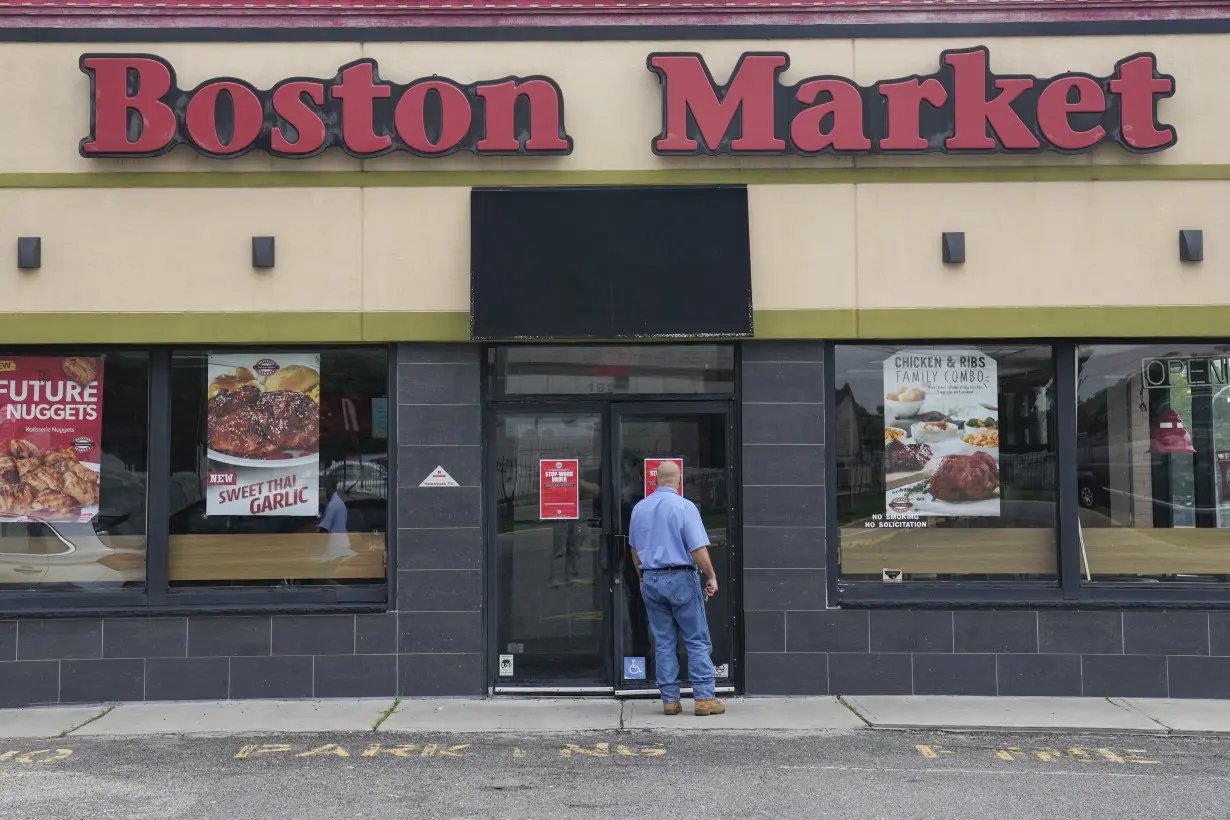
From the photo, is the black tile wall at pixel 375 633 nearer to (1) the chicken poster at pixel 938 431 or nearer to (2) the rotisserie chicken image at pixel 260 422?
(2) the rotisserie chicken image at pixel 260 422

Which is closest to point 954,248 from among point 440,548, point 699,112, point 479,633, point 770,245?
point 770,245

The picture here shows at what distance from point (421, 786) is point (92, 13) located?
6.48m

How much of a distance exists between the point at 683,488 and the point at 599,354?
1244 mm

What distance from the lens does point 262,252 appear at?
29.2ft

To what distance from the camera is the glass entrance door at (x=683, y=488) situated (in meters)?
8.94

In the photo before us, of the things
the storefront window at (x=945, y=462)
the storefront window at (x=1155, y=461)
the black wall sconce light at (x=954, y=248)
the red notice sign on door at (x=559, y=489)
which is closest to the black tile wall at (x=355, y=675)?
the red notice sign on door at (x=559, y=489)

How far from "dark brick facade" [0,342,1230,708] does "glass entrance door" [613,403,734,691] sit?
0.19 metres

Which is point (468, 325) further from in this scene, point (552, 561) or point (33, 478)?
point (33, 478)

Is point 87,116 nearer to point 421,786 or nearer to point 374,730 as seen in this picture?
point 374,730

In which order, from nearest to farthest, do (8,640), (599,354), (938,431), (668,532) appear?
(668,532)
(8,640)
(599,354)
(938,431)

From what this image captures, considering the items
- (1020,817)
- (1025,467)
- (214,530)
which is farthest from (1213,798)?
(214,530)

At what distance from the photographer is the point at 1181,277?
29.3 feet

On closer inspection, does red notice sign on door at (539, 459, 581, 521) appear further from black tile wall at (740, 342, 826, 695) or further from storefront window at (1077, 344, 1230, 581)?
storefront window at (1077, 344, 1230, 581)

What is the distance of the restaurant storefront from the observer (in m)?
8.84
